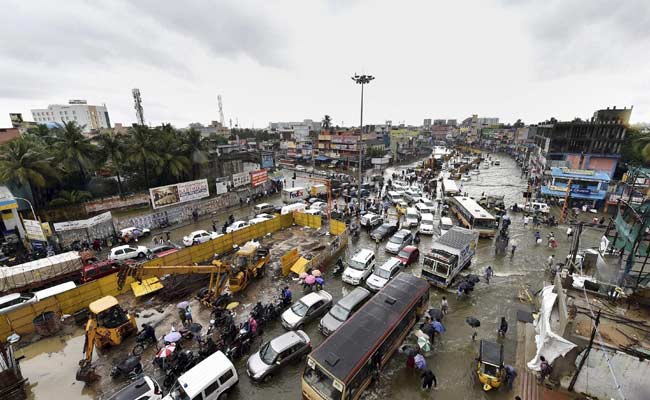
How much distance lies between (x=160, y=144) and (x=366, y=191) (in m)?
29.1

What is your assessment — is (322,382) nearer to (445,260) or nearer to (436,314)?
(436,314)

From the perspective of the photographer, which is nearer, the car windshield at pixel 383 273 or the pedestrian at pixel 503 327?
the pedestrian at pixel 503 327

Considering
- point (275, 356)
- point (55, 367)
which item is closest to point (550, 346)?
point (275, 356)

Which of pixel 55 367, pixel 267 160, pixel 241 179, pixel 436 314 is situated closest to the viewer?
pixel 55 367

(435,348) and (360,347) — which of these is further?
(435,348)

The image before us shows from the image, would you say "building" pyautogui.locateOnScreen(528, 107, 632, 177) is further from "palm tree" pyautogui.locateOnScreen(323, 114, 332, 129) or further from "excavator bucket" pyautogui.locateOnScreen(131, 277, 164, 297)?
"palm tree" pyautogui.locateOnScreen(323, 114, 332, 129)

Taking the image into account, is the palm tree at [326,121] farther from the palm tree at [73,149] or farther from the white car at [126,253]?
the white car at [126,253]

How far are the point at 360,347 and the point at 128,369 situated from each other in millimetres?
9252

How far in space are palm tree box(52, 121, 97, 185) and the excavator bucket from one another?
24.2m

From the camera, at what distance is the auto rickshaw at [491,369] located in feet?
33.4

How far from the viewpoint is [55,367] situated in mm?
11492

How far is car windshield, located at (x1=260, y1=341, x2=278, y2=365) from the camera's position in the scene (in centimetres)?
1071

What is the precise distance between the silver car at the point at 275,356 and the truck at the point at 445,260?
357 inches

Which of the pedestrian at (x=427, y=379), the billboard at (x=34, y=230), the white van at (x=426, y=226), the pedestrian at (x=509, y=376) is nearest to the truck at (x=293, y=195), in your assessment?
the white van at (x=426, y=226)
